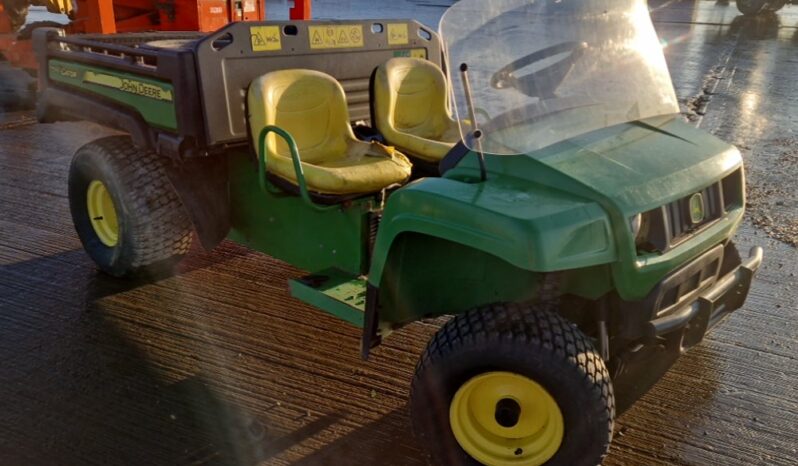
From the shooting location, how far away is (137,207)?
12.0ft

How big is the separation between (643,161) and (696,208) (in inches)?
10.1

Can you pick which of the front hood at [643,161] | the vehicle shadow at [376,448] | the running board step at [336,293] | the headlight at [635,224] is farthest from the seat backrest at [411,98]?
the headlight at [635,224]

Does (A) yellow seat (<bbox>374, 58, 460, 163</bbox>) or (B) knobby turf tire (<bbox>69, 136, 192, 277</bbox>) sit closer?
(B) knobby turf tire (<bbox>69, 136, 192, 277</bbox>)

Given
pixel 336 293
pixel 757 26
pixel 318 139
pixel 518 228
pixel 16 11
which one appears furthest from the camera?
pixel 757 26

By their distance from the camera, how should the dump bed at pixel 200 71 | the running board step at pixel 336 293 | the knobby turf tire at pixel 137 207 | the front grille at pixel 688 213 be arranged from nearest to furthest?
the front grille at pixel 688 213 → the running board step at pixel 336 293 → the dump bed at pixel 200 71 → the knobby turf tire at pixel 137 207

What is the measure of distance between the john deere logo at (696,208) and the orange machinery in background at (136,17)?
7110 mm

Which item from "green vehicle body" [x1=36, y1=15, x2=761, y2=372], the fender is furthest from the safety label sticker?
the fender

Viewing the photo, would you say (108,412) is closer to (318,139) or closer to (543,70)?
(318,139)

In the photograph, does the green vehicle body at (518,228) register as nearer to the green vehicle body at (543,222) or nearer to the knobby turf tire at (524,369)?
the green vehicle body at (543,222)

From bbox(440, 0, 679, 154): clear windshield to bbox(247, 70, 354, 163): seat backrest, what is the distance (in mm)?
1122

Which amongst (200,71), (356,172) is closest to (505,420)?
(356,172)

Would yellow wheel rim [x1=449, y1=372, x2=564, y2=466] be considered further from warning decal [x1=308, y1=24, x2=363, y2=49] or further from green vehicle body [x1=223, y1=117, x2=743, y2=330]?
warning decal [x1=308, y1=24, x2=363, y2=49]

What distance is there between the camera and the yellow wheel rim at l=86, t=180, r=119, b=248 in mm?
4051

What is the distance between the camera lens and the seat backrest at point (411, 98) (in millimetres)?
3816
